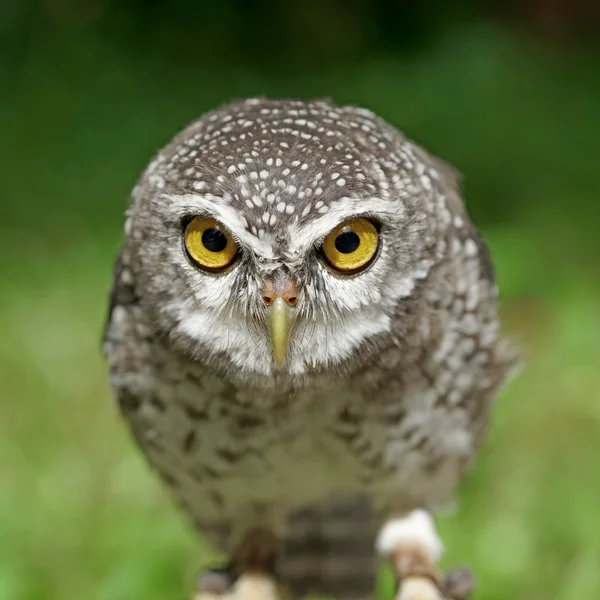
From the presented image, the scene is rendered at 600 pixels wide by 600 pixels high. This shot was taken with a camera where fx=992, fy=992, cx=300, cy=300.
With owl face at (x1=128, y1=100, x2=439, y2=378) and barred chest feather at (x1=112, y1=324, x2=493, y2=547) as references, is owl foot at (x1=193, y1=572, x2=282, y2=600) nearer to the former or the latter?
barred chest feather at (x1=112, y1=324, x2=493, y2=547)

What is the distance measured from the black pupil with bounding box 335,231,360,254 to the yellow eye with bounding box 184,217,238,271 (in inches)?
6.7

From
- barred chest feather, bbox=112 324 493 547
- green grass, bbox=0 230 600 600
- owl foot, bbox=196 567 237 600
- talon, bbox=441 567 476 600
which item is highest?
green grass, bbox=0 230 600 600

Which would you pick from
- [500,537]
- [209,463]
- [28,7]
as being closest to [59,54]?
[28,7]

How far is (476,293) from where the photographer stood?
2.07 m

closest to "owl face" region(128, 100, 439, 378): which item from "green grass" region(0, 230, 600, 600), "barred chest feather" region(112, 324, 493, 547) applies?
"barred chest feather" region(112, 324, 493, 547)

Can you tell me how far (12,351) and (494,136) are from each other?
3.10 m

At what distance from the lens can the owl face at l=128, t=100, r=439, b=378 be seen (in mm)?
1611

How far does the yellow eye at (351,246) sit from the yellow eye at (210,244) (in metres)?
0.16

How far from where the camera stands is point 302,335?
1733mm

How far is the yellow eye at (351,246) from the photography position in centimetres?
164

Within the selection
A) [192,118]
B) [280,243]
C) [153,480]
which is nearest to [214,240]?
[280,243]

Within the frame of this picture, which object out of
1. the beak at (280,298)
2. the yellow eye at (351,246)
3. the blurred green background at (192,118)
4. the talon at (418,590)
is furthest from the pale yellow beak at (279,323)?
the blurred green background at (192,118)

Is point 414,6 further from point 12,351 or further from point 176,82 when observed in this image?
point 12,351

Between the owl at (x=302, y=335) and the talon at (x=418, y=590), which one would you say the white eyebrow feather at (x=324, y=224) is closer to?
the owl at (x=302, y=335)
